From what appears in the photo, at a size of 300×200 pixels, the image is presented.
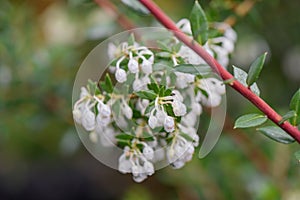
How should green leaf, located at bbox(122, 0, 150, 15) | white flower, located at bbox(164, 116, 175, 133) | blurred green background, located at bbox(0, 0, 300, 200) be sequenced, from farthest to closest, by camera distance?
blurred green background, located at bbox(0, 0, 300, 200)
green leaf, located at bbox(122, 0, 150, 15)
white flower, located at bbox(164, 116, 175, 133)

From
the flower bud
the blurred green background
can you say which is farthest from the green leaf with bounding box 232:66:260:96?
the blurred green background

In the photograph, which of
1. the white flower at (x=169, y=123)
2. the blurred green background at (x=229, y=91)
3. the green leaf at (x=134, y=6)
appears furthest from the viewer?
the blurred green background at (x=229, y=91)

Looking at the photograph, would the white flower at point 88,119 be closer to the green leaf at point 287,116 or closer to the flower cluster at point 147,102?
the flower cluster at point 147,102

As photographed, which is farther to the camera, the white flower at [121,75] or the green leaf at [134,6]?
the green leaf at [134,6]

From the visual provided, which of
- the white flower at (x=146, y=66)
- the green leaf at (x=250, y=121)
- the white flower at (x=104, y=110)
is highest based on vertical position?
the white flower at (x=146, y=66)

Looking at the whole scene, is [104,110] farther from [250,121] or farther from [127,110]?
[250,121]

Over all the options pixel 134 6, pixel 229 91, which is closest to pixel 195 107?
pixel 134 6

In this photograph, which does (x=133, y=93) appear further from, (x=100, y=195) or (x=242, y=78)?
(x=100, y=195)

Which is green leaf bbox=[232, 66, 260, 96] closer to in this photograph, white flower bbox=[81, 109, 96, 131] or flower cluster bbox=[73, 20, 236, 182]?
flower cluster bbox=[73, 20, 236, 182]

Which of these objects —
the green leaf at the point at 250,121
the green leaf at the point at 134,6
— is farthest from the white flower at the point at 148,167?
the green leaf at the point at 134,6
